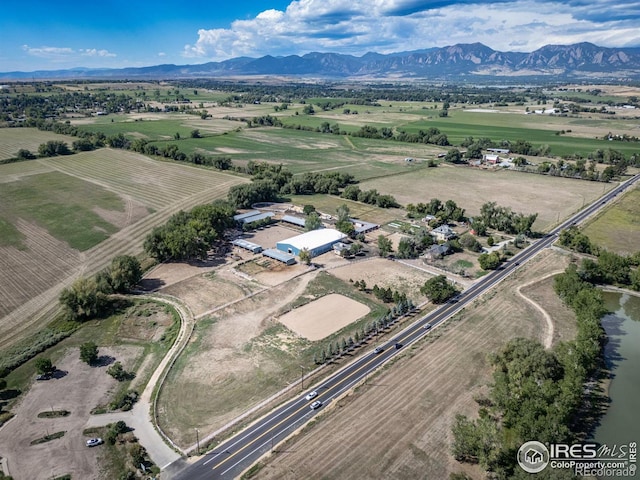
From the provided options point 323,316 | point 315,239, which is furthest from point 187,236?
point 323,316

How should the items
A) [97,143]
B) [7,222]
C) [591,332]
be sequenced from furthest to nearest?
[97,143] → [7,222] → [591,332]

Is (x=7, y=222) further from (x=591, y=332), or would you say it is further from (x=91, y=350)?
(x=591, y=332)

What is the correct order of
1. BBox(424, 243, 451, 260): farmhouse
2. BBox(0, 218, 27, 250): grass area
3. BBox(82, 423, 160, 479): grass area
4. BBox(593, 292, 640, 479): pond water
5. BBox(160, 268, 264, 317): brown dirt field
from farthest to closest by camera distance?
1. BBox(0, 218, 27, 250): grass area
2. BBox(424, 243, 451, 260): farmhouse
3. BBox(160, 268, 264, 317): brown dirt field
4. BBox(593, 292, 640, 479): pond water
5. BBox(82, 423, 160, 479): grass area

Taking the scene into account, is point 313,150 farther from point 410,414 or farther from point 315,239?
point 410,414

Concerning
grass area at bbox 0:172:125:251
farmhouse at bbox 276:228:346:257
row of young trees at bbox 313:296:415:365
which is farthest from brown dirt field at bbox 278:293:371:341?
grass area at bbox 0:172:125:251

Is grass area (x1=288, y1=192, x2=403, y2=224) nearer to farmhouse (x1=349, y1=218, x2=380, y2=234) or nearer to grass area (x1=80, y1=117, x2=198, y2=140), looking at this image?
farmhouse (x1=349, y1=218, x2=380, y2=234)

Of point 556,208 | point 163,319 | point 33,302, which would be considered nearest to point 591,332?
point 163,319
